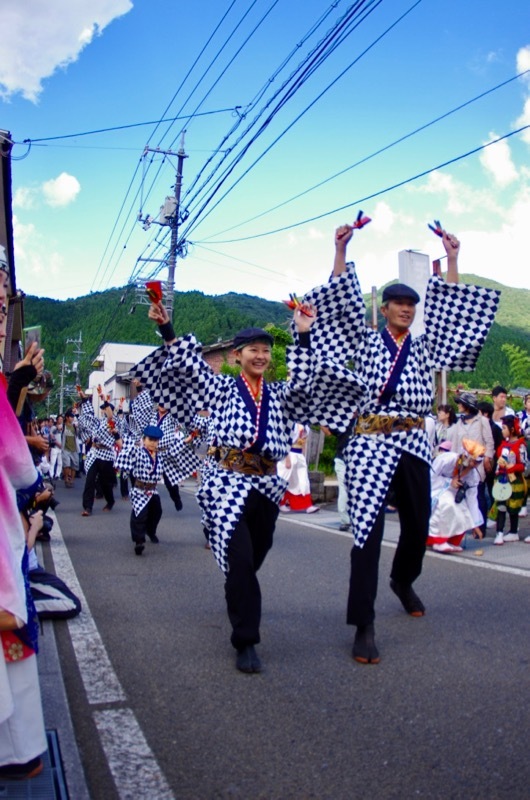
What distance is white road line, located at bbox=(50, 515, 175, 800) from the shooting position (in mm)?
2820

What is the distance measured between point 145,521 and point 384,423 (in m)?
4.76

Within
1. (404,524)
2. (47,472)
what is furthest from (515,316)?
(404,524)

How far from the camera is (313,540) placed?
9.43 m

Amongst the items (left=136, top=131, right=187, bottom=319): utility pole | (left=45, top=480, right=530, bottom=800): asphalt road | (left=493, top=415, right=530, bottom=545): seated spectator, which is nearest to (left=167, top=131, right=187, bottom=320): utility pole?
(left=136, top=131, right=187, bottom=319): utility pole

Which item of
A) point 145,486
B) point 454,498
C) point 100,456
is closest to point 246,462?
point 454,498

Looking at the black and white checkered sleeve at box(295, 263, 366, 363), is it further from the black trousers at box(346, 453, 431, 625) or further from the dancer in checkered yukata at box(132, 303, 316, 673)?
the black trousers at box(346, 453, 431, 625)

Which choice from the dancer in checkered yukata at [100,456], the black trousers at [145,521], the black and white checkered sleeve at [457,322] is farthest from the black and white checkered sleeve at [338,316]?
the dancer in checkered yukata at [100,456]

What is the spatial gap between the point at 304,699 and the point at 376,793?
993mm

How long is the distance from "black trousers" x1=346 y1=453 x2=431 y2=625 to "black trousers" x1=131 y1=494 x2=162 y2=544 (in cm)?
401

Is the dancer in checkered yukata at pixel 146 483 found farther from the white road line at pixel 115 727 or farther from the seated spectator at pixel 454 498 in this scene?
the white road line at pixel 115 727

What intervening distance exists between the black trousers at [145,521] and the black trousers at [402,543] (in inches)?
158

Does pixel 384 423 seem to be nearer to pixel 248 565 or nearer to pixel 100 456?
pixel 248 565

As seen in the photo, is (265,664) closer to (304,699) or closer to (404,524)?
(304,699)

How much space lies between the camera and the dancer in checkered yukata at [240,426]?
14.5ft
